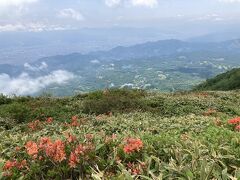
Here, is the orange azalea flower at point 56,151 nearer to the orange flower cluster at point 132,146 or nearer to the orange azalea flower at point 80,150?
the orange azalea flower at point 80,150

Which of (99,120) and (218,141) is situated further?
(99,120)

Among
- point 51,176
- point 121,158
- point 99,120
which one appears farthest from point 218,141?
point 99,120

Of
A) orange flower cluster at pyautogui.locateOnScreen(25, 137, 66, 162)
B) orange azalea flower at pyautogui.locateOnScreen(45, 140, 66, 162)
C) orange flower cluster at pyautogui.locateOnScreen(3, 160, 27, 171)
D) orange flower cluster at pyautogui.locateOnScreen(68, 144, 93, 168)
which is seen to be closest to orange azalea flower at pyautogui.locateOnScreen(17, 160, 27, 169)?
orange flower cluster at pyautogui.locateOnScreen(3, 160, 27, 171)

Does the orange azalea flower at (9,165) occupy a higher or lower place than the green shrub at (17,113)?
higher

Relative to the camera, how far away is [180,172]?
5488mm

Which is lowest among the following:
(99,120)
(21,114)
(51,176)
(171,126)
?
(21,114)

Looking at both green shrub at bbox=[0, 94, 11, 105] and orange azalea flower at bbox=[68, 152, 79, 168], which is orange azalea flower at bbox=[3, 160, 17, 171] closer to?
orange azalea flower at bbox=[68, 152, 79, 168]

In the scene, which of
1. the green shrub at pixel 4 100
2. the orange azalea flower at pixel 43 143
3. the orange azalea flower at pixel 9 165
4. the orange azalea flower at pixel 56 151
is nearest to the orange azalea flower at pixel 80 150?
the orange azalea flower at pixel 56 151

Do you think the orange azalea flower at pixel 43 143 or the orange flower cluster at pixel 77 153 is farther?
the orange azalea flower at pixel 43 143

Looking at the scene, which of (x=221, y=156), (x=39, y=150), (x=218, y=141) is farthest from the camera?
(x=218, y=141)

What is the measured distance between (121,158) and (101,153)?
0.33m

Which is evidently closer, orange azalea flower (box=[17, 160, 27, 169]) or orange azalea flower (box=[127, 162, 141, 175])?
orange azalea flower (box=[127, 162, 141, 175])

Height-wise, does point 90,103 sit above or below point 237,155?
below

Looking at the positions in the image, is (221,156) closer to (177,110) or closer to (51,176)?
(51,176)
